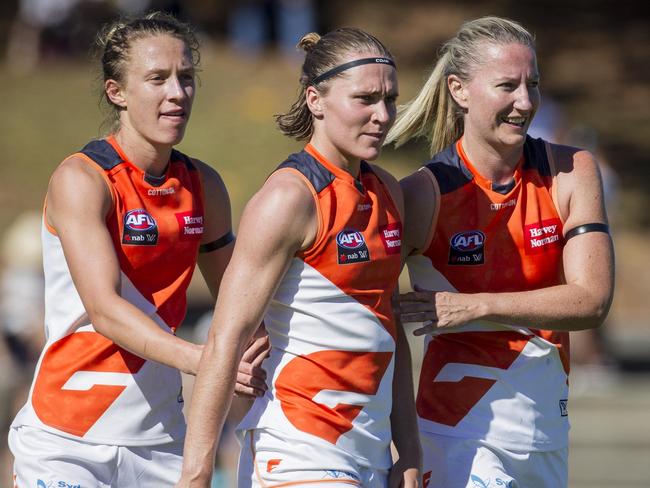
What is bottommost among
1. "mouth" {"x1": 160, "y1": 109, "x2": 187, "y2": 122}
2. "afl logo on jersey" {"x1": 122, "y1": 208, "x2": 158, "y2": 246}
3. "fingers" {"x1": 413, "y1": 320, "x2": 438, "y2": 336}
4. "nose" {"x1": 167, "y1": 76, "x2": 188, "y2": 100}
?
"fingers" {"x1": 413, "y1": 320, "x2": 438, "y2": 336}

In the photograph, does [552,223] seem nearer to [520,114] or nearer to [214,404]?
[520,114]

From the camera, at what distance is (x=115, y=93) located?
4.14 m

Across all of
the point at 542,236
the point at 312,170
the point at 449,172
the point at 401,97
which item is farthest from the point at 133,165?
the point at 401,97

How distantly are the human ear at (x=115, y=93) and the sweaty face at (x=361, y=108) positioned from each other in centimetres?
75

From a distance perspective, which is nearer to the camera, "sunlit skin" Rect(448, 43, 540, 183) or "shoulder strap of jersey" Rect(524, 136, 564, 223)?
"sunlit skin" Rect(448, 43, 540, 183)

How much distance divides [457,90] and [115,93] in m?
1.19

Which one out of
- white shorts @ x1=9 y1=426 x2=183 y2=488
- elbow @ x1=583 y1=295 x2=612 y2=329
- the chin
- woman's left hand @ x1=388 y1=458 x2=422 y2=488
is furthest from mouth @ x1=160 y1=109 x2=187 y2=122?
elbow @ x1=583 y1=295 x2=612 y2=329

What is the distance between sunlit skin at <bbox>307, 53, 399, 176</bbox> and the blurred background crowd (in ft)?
24.1

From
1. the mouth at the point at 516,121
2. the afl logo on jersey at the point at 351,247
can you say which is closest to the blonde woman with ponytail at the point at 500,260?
the mouth at the point at 516,121

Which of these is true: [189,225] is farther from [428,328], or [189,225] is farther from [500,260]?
[500,260]

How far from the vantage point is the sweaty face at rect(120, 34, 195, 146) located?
13.2ft

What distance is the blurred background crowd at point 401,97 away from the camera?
42.7 ft

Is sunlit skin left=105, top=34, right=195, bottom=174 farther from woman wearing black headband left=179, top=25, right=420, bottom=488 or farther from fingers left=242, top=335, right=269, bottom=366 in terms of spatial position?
fingers left=242, top=335, right=269, bottom=366

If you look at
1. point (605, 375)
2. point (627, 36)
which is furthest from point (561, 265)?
point (627, 36)
